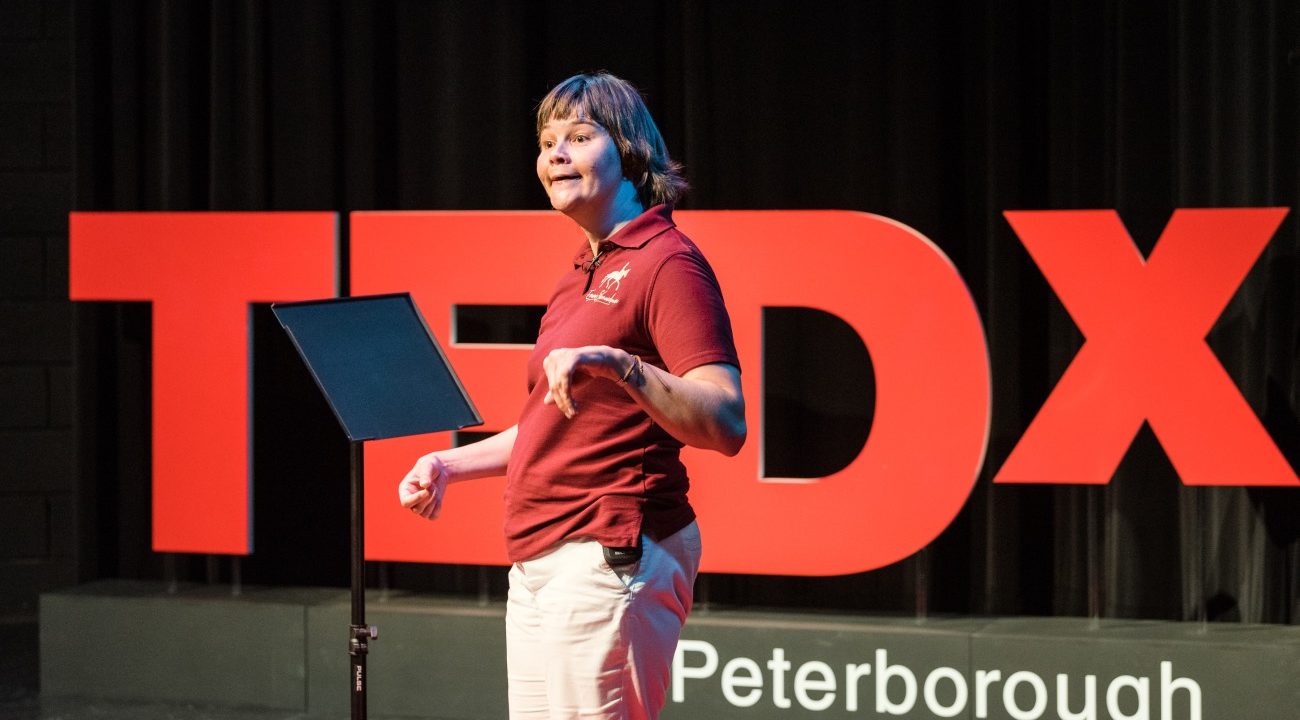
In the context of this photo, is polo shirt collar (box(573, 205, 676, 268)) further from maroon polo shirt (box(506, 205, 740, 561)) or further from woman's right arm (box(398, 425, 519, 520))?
woman's right arm (box(398, 425, 519, 520))

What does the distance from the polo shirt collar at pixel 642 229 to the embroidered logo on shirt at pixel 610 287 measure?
41mm

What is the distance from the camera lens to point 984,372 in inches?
142

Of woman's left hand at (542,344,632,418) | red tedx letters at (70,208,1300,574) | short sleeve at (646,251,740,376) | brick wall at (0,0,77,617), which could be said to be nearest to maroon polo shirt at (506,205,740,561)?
short sleeve at (646,251,740,376)

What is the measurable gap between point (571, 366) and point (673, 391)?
14cm

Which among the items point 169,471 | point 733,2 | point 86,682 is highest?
point 733,2

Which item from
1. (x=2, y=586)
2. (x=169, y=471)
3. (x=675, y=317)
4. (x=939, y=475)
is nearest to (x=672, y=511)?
(x=675, y=317)

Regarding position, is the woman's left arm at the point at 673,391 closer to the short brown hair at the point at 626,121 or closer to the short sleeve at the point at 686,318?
the short sleeve at the point at 686,318

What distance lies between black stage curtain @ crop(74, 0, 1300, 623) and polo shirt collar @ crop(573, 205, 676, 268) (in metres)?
1.86

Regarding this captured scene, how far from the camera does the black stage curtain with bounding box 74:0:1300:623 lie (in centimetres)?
365

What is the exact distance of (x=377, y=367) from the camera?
2521mm

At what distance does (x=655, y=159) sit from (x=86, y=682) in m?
2.96

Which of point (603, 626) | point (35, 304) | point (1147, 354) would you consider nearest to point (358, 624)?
point (603, 626)

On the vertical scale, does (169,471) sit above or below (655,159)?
below

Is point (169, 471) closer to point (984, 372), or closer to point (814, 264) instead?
point (814, 264)
